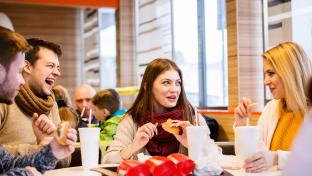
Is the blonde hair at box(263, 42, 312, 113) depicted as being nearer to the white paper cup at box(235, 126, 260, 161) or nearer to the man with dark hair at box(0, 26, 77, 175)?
the white paper cup at box(235, 126, 260, 161)

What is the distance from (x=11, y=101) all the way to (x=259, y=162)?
1.16 metres

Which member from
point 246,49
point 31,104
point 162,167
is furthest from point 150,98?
point 246,49

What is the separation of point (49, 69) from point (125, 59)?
4664 mm

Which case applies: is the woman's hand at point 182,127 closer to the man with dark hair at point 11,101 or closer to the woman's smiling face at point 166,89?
the woman's smiling face at point 166,89

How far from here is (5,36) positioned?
1.71 meters

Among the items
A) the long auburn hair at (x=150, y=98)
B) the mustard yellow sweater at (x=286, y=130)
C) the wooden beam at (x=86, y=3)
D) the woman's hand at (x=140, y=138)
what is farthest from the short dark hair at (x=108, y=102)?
the wooden beam at (x=86, y=3)

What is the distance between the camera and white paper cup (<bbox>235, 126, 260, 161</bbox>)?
6.63ft

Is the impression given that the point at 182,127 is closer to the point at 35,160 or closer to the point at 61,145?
the point at 61,145

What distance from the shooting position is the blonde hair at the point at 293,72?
2.58 m

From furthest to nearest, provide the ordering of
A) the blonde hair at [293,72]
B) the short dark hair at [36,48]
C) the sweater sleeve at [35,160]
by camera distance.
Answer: the short dark hair at [36,48] → the blonde hair at [293,72] → the sweater sleeve at [35,160]

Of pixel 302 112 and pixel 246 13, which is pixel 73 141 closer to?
pixel 302 112

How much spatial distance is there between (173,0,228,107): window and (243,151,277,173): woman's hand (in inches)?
110

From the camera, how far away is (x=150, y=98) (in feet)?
9.71

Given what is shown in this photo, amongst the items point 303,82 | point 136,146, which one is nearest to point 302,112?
point 303,82
